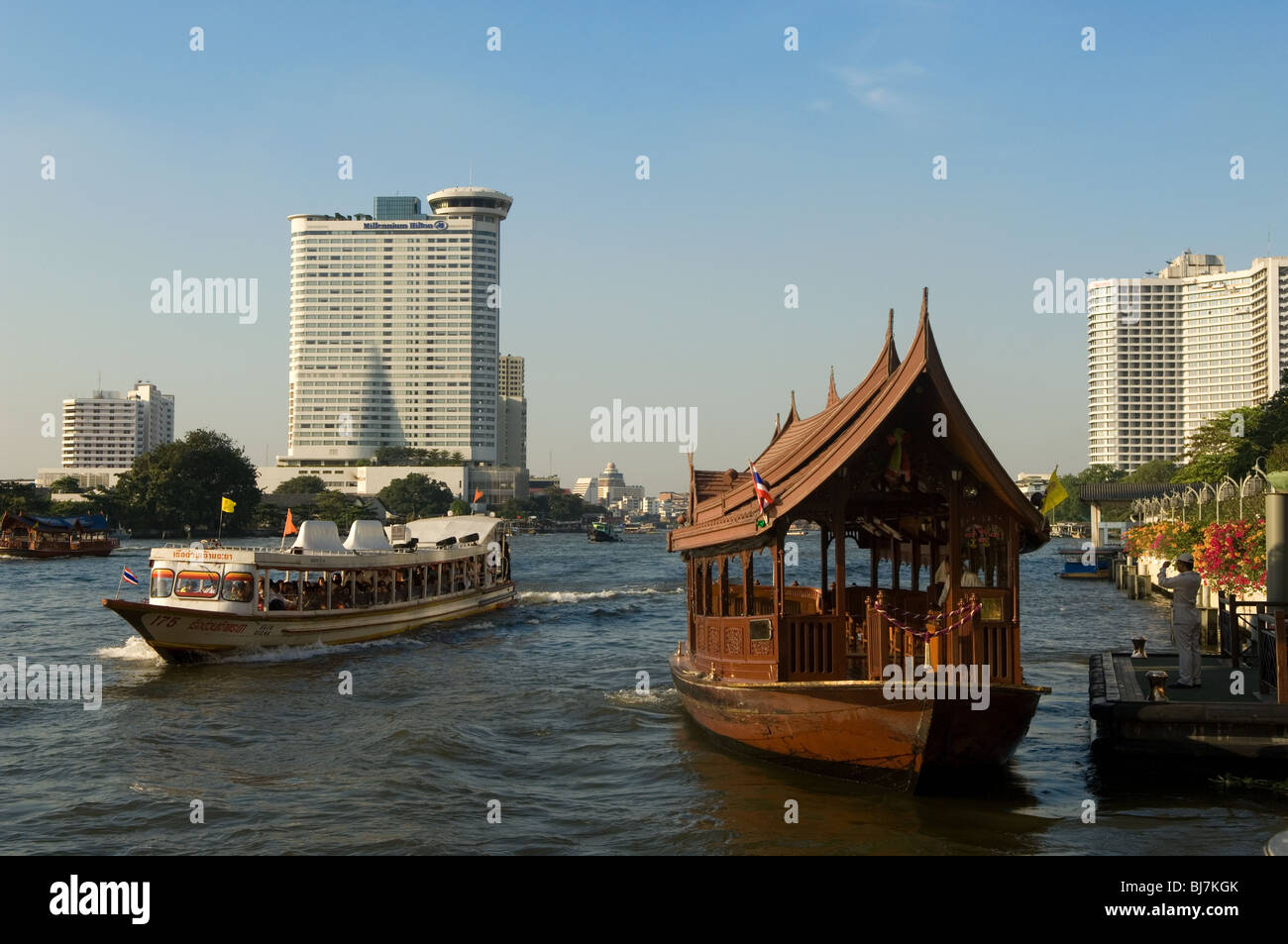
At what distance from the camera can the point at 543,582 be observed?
202 ft

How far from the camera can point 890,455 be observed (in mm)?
13883

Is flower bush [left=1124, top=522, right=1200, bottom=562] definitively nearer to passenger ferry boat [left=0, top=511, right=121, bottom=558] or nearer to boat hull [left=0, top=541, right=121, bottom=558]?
boat hull [left=0, top=541, right=121, bottom=558]

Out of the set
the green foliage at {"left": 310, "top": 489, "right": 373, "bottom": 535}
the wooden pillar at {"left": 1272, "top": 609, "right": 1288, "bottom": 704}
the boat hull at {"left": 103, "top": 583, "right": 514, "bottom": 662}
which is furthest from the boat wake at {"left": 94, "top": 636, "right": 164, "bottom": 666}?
the green foliage at {"left": 310, "top": 489, "right": 373, "bottom": 535}

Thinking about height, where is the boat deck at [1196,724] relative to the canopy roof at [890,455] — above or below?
below

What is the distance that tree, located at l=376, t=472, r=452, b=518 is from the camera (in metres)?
172

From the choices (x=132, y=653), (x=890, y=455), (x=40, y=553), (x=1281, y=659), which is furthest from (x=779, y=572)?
(x=40, y=553)

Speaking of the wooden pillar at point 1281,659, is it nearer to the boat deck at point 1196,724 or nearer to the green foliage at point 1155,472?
the boat deck at point 1196,724

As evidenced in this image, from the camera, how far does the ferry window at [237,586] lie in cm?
2767

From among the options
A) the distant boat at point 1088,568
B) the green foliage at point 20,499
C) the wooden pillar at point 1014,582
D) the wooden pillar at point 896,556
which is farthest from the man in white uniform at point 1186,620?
the green foliage at point 20,499

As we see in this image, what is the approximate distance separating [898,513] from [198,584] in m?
18.4

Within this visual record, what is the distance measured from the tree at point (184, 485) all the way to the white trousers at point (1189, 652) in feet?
335

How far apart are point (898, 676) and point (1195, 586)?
533cm
